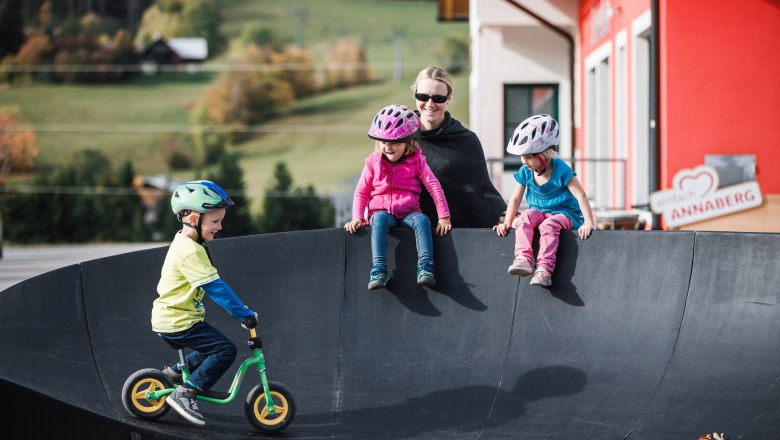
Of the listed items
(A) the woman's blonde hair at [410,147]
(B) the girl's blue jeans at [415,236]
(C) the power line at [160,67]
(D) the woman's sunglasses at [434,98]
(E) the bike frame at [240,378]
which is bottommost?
(E) the bike frame at [240,378]

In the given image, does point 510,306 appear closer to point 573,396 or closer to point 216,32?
point 573,396

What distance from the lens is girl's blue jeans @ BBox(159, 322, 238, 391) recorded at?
5559 millimetres

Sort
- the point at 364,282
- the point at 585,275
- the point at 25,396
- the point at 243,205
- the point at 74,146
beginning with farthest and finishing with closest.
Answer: the point at 74,146, the point at 243,205, the point at 364,282, the point at 585,275, the point at 25,396

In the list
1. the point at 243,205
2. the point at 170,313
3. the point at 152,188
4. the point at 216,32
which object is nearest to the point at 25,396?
the point at 170,313

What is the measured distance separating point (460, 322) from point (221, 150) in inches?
1460

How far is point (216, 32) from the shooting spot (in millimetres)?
45125

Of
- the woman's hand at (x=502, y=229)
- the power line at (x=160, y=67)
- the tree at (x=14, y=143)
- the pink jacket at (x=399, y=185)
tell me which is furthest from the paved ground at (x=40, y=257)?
the woman's hand at (x=502, y=229)

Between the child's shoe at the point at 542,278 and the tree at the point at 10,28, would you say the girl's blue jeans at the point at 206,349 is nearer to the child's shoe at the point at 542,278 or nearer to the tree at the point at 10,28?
the child's shoe at the point at 542,278

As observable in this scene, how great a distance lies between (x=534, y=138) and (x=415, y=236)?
89cm

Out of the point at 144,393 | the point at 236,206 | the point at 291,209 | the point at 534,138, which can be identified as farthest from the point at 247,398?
the point at 291,209

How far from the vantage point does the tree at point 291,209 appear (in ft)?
118

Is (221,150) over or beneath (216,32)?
beneath

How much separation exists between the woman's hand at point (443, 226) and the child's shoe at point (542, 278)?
25.2 inches

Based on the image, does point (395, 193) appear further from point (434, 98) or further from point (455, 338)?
point (455, 338)
